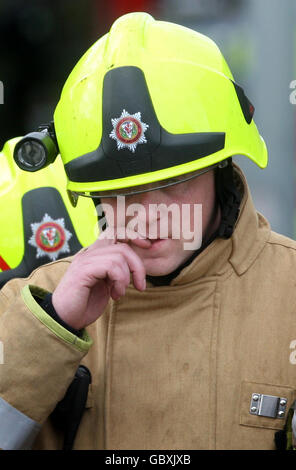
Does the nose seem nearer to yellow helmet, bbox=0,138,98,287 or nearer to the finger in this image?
the finger

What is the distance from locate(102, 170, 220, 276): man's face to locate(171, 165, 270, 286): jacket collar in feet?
0.15

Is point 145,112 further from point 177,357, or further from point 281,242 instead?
point 177,357

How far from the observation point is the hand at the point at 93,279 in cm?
251

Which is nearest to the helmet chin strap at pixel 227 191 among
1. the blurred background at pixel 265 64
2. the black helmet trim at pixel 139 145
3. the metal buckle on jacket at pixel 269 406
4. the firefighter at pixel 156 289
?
the firefighter at pixel 156 289

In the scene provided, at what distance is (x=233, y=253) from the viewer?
8.84ft

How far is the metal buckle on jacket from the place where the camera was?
2.52 m

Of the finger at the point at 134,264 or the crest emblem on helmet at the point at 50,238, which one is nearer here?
the finger at the point at 134,264

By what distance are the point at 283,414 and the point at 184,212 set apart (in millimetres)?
648

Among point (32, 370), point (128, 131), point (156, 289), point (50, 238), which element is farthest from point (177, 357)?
point (50, 238)

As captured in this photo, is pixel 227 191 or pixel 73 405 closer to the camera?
pixel 73 405

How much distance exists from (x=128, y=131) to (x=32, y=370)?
0.73 meters

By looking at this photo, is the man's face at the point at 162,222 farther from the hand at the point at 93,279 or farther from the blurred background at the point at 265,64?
the blurred background at the point at 265,64

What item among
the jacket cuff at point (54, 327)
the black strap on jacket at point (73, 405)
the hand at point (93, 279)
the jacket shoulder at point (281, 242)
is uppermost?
the jacket shoulder at point (281, 242)

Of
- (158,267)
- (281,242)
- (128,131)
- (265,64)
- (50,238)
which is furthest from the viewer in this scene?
(265,64)
